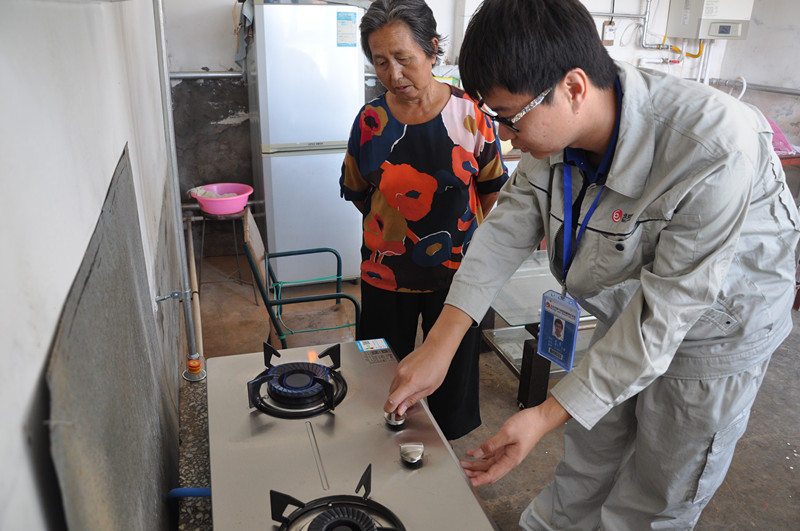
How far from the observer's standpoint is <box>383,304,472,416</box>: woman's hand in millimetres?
1045

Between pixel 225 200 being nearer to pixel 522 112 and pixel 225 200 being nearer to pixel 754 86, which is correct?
pixel 522 112

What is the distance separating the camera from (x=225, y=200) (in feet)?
12.1

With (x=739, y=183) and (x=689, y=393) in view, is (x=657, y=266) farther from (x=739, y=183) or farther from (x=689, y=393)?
(x=689, y=393)

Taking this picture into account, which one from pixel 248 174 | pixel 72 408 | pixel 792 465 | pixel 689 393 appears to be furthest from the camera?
pixel 248 174

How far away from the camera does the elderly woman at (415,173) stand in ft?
5.76

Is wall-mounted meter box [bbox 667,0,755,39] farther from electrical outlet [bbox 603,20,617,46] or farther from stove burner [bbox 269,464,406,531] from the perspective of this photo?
stove burner [bbox 269,464,406,531]

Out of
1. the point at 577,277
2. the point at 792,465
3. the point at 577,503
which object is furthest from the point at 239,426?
the point at 792,465

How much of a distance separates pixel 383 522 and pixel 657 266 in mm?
637

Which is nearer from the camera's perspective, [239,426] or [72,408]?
[72,408]

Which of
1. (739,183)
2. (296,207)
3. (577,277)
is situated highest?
(739,183)

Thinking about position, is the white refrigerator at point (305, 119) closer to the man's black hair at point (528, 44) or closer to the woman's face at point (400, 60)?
the woman's face at point (400, 60)

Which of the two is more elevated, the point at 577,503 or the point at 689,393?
the point at 689,393

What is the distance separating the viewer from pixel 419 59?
1.76 meters

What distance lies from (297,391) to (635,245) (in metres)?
0.68
